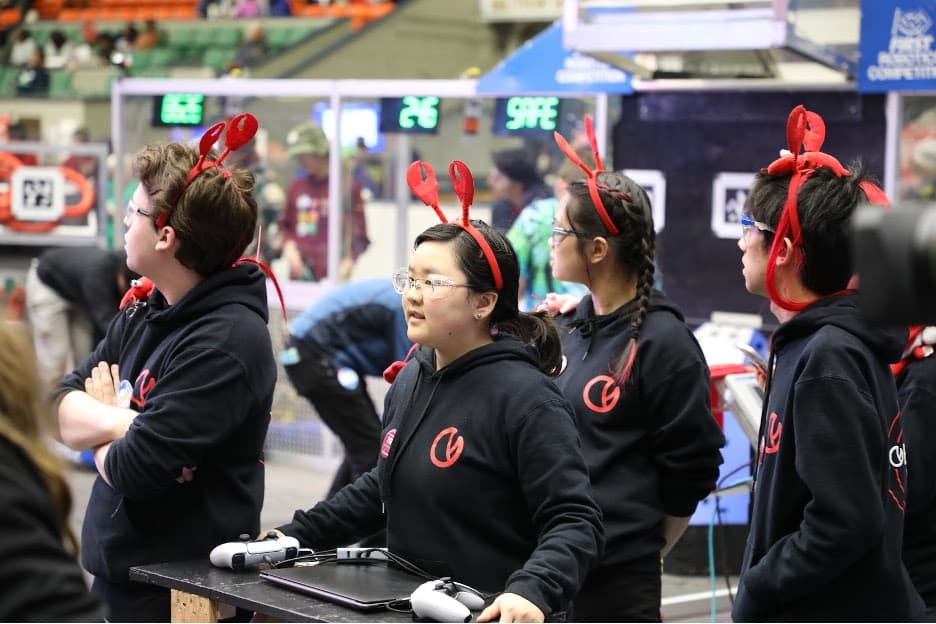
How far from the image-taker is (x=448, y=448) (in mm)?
2695

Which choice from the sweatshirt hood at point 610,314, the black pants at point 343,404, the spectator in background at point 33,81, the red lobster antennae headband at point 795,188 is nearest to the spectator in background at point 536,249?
the black pants at point 343,404

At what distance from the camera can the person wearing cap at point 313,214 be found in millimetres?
8547

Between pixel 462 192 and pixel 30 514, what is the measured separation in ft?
4.52

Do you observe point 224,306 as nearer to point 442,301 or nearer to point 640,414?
point 442,301

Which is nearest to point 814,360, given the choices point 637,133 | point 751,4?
point 751,4

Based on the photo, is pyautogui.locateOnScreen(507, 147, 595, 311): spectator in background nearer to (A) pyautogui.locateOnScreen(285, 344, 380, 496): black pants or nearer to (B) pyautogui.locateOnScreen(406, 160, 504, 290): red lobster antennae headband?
(A) pyautogui.locateOnScreen(285, 344, 380, 496): black pants

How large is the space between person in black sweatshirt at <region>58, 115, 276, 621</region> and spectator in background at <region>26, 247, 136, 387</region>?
13.5ft

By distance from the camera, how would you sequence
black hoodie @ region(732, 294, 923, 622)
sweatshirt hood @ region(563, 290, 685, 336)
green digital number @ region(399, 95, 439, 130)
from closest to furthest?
black hoodie @ region(732, 294, 923, 622) < sweatshirt hood @ region(563, 290, 685, 336) < green digital number @ region(399, 95, 439, 130)

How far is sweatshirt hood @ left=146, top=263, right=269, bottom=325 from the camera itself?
3029mm

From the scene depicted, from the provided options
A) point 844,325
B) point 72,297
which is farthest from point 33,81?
point 844,325

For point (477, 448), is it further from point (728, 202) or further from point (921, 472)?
point (728, 202)

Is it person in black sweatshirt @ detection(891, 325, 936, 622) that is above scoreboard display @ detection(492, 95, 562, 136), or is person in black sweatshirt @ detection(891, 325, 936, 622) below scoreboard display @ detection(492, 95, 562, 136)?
below

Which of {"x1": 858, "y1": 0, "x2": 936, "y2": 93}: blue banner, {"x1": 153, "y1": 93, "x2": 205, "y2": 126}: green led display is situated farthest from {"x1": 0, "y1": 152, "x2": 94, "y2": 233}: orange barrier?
{"x1": 858, "y1": 0, "x2": 936, "y2": 93}: blue banner

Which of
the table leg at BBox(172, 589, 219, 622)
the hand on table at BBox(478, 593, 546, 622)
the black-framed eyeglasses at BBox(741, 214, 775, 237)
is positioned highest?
the black-framed eyeglasses at BBox(741, 214, 775, 237)
